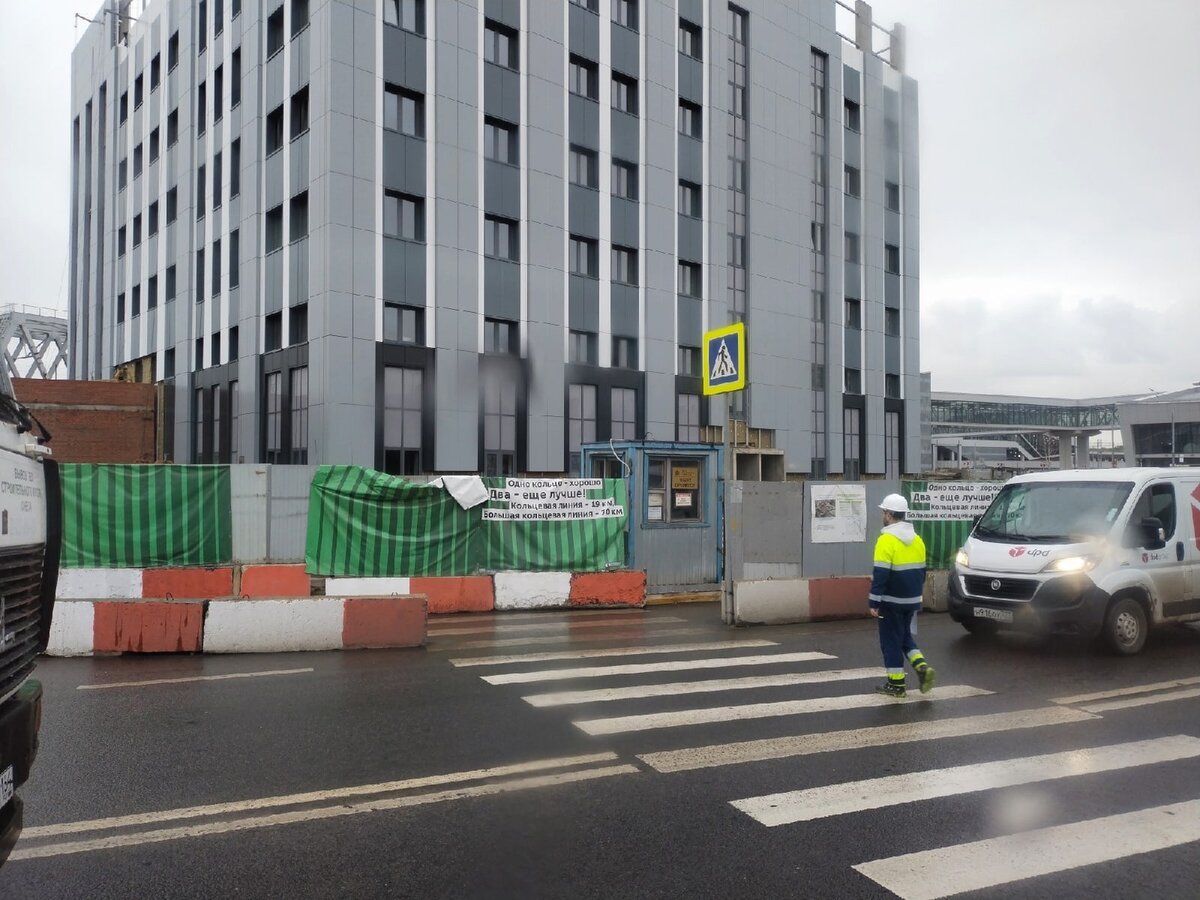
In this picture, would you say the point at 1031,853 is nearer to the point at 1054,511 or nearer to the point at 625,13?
the point at 1054,511

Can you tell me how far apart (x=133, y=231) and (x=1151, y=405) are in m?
61.1

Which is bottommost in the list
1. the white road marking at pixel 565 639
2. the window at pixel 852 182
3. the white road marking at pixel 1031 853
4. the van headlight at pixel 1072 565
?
the white road marking at pixel 565 639

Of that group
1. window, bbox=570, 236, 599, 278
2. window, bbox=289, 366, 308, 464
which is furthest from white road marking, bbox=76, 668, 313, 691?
window, bbox=570, 236, 599, 278

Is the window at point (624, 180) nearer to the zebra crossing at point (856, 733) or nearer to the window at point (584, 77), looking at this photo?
the window at point (584, 77)

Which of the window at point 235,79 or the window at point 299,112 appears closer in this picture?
the window at point 299,112

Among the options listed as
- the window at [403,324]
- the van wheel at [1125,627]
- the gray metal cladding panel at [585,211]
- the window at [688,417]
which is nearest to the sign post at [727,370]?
the van wheel at [1125,627]

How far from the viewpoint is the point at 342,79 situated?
26172mm

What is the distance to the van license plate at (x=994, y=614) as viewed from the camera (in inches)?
381

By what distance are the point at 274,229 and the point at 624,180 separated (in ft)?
40.4

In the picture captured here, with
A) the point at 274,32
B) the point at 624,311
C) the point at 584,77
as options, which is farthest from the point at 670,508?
the point at 274,32

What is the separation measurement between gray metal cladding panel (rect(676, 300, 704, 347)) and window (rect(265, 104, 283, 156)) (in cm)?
1487

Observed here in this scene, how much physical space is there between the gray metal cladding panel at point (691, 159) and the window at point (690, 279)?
3.32m

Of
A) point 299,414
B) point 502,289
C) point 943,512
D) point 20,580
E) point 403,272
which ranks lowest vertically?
point 943,512

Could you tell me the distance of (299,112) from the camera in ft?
91.8
